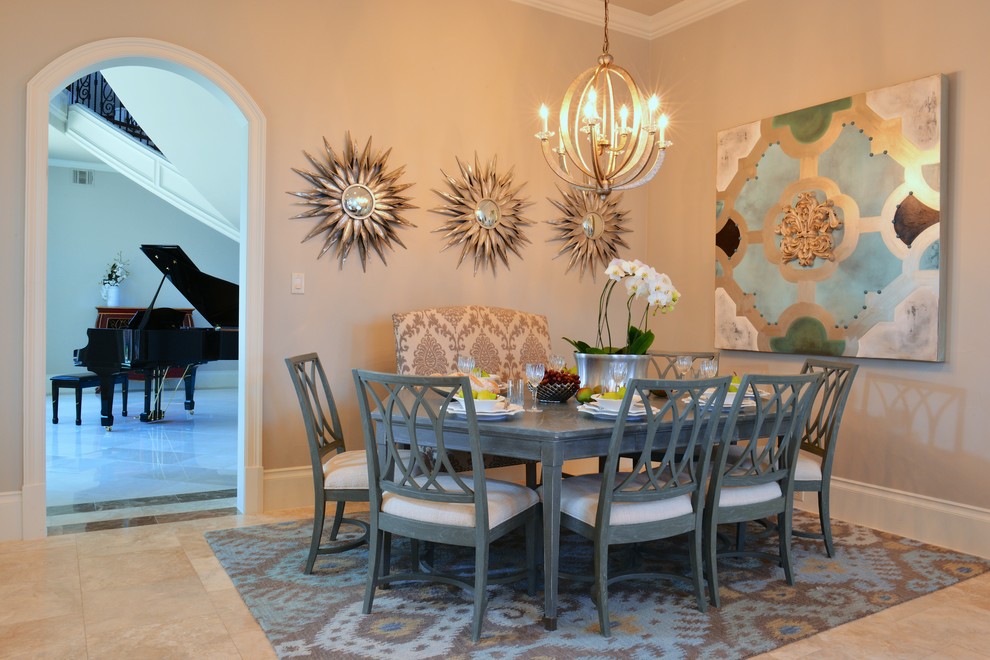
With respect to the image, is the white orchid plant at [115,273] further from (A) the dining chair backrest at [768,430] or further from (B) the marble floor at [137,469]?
(A) the dining chair backrest at [768,430]

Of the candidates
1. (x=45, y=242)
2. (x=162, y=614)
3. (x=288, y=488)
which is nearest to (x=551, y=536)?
(x=162, y=614)

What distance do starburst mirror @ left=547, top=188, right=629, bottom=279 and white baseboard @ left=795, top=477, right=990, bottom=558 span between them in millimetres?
2060

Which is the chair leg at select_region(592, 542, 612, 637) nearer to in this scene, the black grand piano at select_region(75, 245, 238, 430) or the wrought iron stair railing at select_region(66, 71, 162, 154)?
the black grand piano at select_region(75, 245, 238, 430)

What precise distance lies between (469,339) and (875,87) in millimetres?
2538

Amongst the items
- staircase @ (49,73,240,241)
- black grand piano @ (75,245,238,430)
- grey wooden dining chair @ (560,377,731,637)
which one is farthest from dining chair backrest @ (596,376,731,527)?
staircase @ (49,73,240,241)

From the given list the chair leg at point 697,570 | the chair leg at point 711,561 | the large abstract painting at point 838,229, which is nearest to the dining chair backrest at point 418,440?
the chair leg at point 697,570

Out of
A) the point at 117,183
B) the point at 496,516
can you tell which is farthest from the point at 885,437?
the point at 117,183

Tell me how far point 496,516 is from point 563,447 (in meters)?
0.33

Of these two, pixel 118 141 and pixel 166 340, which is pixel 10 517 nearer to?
pixel 166 340

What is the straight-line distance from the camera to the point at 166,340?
248 inches

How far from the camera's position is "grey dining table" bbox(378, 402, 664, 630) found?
2.45 meters

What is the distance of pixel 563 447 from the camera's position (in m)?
2.45

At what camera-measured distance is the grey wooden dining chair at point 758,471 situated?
2727mm

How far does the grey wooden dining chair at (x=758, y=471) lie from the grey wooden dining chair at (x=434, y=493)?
66 cm
